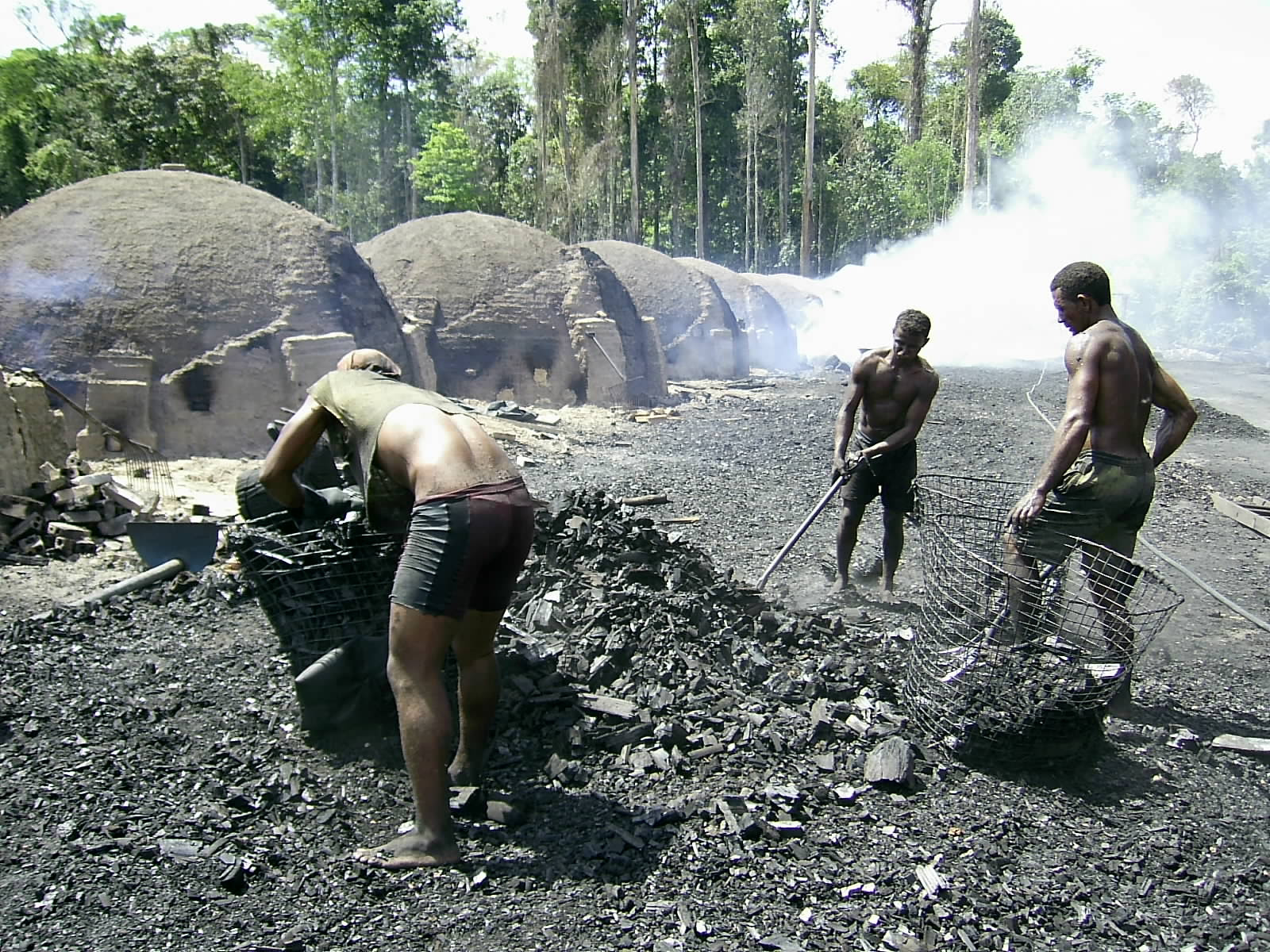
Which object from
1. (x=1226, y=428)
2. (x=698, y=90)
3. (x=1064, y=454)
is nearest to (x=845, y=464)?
(x=1064, y=454)

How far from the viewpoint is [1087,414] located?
157 inches

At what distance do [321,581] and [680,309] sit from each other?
18470 millimetres

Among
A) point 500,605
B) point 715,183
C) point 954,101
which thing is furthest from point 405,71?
point 500,605

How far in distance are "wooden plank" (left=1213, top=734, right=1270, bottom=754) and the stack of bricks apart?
6.65 m

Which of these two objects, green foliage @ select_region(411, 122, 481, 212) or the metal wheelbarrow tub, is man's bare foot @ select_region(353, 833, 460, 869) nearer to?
the metal wheelbarrow tub

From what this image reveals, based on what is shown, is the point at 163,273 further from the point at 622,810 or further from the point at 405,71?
the point at 405,71

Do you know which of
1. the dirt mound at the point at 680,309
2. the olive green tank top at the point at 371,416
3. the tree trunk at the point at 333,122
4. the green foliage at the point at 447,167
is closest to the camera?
the olive green tank top at the point at 371,416

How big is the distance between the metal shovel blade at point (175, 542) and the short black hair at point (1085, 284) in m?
5.09

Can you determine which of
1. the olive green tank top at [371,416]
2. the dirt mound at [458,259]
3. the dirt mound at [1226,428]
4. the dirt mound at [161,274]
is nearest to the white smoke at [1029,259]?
the dirt mound at [1226,428]

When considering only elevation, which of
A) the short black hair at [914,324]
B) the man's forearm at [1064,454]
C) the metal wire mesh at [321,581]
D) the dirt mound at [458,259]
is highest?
the dirt mound at [458,259]

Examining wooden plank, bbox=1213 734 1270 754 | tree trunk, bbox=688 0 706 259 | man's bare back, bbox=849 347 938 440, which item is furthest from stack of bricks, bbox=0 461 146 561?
tree trunk, bbox=688 0 706 259

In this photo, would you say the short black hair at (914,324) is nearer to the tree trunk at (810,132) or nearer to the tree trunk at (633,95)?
the tree trunk at (633,95)

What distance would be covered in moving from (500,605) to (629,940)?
1118mm

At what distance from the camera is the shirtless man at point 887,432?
5770mm
